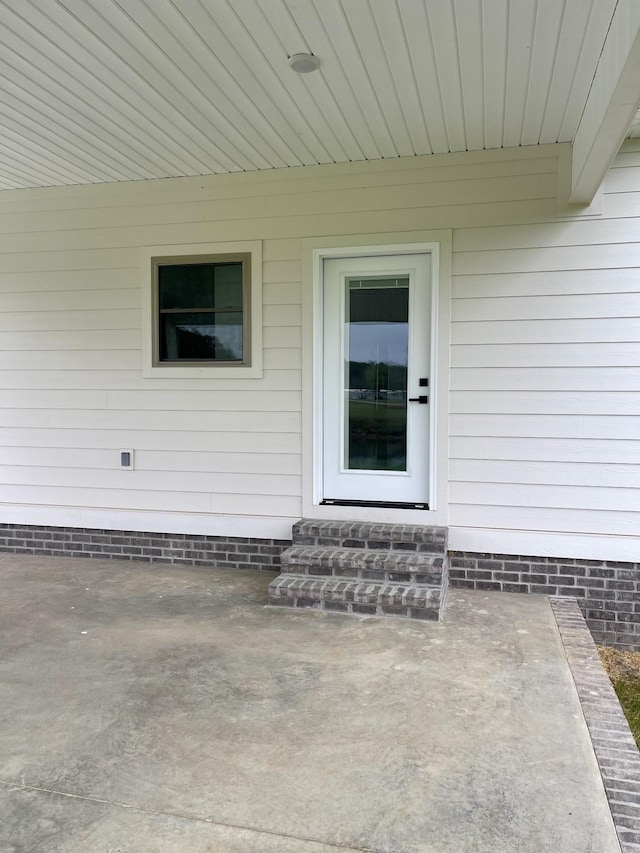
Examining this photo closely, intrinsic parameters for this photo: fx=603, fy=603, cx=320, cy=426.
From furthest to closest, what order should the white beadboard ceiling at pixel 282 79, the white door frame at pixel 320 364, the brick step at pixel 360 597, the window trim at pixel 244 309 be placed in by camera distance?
the window trim at pixel 244 309
the white door frame at pixel 320 364
the brick step at pixel 360 597
the white beadboard ceiling at pixel 282 79

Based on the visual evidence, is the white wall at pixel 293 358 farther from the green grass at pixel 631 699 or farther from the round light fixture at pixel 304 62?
the round light fixture at pixel 304 62

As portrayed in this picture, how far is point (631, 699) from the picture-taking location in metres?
3.21

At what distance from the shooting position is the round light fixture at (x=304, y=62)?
Result: 9.22ft

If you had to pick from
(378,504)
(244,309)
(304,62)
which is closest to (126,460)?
(244,309)

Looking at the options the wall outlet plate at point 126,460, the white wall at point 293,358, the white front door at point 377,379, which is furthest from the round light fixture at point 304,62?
the wall outlet plate at point 126,460

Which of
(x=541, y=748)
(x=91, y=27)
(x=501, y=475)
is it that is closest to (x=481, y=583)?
(x=501, y=475)

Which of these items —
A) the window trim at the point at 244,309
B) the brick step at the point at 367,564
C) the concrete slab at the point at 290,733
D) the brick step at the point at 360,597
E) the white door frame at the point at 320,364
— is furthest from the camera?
the window trim at the point at 244,309

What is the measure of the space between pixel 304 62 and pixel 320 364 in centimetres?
194

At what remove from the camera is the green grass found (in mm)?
2979

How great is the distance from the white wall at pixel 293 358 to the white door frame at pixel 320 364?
0.23ft

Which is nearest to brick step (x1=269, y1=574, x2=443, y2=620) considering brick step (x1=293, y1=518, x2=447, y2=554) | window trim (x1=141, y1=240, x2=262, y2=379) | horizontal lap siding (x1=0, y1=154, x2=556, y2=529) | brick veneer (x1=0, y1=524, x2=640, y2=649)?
brick step (x1=293, y1=518, x2=447, y2=554)

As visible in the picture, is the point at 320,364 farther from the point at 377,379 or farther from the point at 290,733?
the point at 290,733

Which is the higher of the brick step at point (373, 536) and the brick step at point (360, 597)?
the brick step at point (373, 536)

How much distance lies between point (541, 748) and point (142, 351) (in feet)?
12.0
